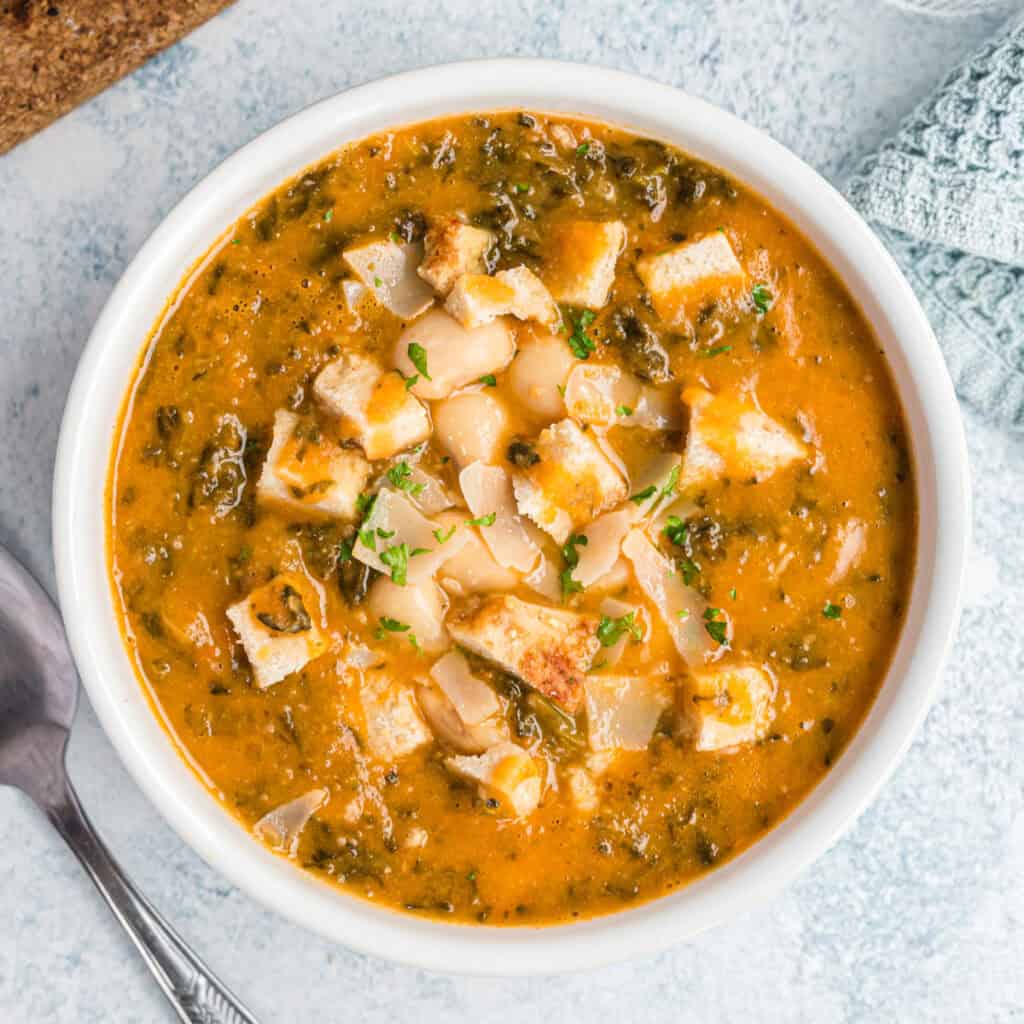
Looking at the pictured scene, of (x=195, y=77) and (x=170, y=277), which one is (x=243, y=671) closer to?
(x=170, y=277)

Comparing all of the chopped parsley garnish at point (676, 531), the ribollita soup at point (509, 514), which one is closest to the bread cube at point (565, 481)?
the ribollita soup at point (509, 514)

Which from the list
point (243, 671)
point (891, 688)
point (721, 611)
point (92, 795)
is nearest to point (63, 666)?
point (92, 795)

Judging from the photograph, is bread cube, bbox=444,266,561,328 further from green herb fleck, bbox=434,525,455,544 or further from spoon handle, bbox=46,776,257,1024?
spoon handle, bbox=46,776,257,1024

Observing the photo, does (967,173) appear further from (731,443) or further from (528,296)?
(528,296)

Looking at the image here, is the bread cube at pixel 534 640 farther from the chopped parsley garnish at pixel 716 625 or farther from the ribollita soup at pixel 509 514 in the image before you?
the chopped parsley garnish at pixel 716 625

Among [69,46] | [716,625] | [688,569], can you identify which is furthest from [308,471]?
[69,46]

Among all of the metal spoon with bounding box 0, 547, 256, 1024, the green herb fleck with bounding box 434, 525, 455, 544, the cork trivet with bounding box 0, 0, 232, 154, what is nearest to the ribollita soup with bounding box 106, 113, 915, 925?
the green herb fleck with bounding box 434, 525, 455, 544
